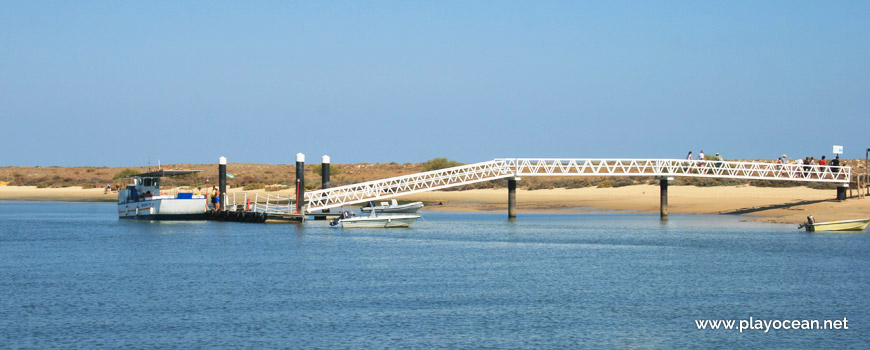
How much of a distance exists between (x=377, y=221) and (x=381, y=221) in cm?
20

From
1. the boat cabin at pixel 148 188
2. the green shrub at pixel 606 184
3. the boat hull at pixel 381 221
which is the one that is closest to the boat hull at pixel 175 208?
the boat cabin at pixel 148 188

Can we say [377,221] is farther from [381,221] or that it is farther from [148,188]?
[148,188]

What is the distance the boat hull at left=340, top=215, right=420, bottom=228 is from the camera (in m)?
45.1

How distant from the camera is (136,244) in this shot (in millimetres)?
38125

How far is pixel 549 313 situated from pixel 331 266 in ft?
34.3

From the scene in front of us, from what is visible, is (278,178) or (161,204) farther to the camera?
(278,178)

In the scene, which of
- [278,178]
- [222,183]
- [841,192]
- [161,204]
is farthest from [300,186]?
[278,178]

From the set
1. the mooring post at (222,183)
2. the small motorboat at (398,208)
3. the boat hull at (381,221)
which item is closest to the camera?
the boat hull at (381,221)

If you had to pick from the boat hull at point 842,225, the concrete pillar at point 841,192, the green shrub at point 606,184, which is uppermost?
the green shrub at point 606,184

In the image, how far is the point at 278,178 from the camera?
103125mm

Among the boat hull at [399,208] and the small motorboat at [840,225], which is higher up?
the boat hull at [399,208]

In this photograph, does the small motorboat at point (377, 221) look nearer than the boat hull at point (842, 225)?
No

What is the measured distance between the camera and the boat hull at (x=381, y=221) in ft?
148

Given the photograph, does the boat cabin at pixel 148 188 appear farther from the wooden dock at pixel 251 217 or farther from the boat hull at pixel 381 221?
the boat hull at pixel 381 221
